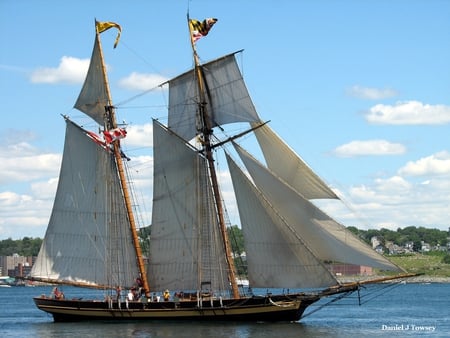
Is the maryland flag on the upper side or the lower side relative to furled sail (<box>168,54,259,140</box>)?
upper

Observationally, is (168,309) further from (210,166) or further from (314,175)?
(314,175)

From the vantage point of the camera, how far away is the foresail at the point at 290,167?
2361 inches

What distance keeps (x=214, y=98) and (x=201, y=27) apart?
5.02 metres

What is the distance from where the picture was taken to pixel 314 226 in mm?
60469

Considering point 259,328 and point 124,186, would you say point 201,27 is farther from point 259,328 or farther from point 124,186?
point 259,328

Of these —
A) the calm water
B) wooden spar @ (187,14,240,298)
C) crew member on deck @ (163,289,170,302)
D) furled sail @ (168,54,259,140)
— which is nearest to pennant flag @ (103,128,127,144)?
furled sail @ (168,54,259,140)

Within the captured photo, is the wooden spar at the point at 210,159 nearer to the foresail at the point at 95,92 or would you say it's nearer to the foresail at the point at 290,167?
the foresail at the point at 290,167

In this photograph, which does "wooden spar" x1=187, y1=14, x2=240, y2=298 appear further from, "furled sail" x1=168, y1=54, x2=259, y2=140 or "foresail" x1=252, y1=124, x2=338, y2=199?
"foresail" x1=252, y1=124, x2=338, y2=199

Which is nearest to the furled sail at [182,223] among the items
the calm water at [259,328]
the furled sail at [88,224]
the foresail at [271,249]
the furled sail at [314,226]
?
the calm water at [259,328]

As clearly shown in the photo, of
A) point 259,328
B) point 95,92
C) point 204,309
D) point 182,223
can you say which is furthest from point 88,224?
point 259,328

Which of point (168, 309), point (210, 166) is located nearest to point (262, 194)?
point (210, 166)

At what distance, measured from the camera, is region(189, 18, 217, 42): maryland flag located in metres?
67.8

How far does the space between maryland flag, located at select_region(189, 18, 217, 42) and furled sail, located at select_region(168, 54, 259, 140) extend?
2.81 m

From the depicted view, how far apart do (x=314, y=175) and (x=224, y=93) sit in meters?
9.31
